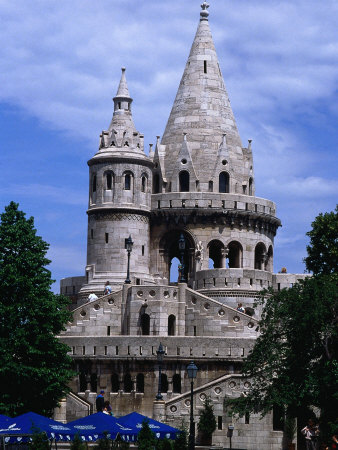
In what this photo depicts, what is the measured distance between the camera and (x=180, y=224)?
7762 centimetres

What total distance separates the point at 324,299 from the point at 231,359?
13836mm

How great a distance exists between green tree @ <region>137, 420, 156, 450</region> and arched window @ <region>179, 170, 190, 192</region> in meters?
36.9

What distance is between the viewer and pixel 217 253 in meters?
79.1

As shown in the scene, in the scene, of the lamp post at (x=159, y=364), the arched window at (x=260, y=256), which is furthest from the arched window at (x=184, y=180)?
the lamp post at (x=159, y=364)

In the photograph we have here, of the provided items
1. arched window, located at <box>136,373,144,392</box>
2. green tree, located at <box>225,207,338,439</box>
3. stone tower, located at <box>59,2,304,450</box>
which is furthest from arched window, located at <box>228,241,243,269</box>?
green tree, located at <box>225,207,338,439</box>

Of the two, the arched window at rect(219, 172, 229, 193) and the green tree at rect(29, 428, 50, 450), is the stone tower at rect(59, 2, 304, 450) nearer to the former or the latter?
the arched window at rect(219, 172, 229, 193)

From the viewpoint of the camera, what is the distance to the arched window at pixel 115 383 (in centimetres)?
6562

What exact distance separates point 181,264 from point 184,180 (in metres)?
9.72

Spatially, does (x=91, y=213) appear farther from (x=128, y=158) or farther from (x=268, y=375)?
(x=268, y=375)

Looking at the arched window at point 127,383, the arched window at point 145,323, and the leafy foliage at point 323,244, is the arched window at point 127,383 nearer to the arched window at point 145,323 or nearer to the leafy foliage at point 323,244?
the arched window at point 145,323

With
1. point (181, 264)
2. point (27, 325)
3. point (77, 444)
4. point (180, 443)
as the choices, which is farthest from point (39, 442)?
point (181, 264)

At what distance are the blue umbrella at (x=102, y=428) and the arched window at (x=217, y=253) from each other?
107 feet

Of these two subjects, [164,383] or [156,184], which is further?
[156,184]

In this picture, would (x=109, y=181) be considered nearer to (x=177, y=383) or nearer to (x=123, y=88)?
(x=123, y=88)
